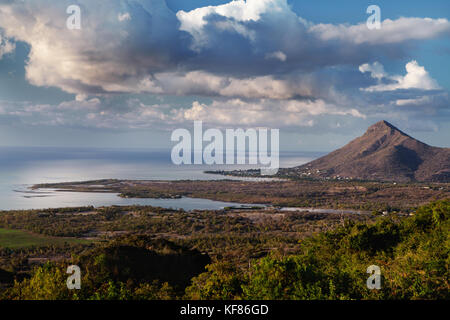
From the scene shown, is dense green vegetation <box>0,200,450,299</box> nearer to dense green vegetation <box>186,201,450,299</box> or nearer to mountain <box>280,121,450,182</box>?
dense green vegetation <box>186,201,450,299</box>

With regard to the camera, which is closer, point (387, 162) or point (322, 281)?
point (322, 281)

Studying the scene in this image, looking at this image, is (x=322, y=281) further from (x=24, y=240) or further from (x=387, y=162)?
(x=387, y=162)

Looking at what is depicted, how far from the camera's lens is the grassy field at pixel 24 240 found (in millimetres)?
46506

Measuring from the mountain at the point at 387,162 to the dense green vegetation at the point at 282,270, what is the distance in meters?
123

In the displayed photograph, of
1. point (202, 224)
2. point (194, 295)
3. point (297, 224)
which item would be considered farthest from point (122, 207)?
point (194, 295)

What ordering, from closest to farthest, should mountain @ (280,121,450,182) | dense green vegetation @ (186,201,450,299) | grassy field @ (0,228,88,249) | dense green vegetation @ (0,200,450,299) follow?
dense green vegetation @ (186,201,450,299)
dense green vegetation @ (0,200,450,299)
grassy field @ (0,228,88,249)
mountain @ (280,121,450,182)

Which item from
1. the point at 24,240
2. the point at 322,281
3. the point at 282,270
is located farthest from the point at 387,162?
the point at 282,270

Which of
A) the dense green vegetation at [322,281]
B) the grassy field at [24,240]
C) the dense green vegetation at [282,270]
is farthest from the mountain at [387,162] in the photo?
the dense green vegetation at [322,281]

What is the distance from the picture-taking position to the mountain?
151 meters

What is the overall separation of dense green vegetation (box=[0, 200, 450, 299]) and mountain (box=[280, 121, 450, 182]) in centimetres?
12347

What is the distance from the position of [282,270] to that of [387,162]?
6456 inches

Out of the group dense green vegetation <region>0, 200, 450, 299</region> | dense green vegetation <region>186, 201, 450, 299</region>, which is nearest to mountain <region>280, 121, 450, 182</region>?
dense green vegetation <region>0, 200, 450, 299</region>

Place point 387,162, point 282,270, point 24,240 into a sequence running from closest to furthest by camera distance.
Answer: point 282,270, point 24,240, point 387,162

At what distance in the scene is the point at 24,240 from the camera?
49.5 meters
